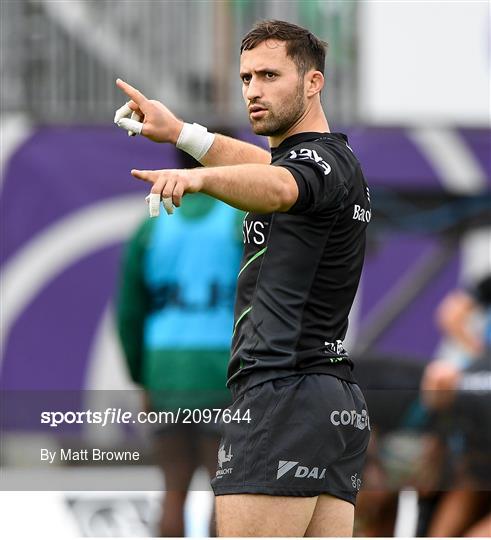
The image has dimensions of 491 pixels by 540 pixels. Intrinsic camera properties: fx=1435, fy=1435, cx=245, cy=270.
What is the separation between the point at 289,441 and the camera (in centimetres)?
428

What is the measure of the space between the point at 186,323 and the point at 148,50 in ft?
17.5

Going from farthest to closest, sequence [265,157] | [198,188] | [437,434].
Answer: [437,434] → [265,157] → [198,188]

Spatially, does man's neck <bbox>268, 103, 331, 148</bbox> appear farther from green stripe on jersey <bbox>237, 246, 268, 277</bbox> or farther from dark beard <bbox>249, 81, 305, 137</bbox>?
green stripe on jersey <bbox>237, 246, 268, 277</bbox>

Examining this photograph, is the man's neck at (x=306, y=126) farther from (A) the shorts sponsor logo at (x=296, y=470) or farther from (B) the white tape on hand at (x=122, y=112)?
(A) the shorts sponsor logo at (x=296, y=470)

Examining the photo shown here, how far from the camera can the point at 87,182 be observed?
990 centimetres

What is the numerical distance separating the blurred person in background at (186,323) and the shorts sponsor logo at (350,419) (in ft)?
6.25

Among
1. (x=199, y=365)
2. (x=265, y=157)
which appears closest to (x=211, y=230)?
(x=199, y=365)

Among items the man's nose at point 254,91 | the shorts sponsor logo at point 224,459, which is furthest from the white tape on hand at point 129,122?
the shorts sponsor logo at point 224,459

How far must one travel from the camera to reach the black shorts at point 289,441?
4.26m

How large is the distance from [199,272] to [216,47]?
4.91 metres

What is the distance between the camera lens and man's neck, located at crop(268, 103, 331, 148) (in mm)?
4488

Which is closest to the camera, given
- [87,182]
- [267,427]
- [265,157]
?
[267,427]

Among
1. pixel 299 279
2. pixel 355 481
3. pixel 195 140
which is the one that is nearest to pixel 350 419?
pixel 355 481

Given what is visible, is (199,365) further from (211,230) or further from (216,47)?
(216,47)
